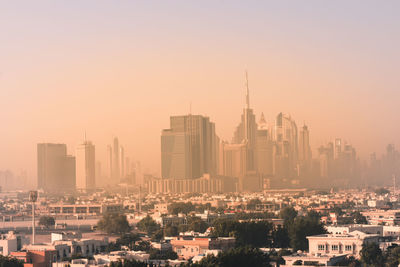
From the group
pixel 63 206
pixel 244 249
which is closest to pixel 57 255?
pixel 244 249

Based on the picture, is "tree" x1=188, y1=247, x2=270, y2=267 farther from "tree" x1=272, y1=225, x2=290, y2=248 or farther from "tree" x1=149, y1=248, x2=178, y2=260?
"tree" x1=272, y1=225, x2=290, y2=248

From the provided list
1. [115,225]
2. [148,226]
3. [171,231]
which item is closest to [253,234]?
[171,231]

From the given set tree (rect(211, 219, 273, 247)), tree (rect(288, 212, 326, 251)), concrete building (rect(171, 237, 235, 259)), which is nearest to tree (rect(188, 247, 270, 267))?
concrete building (rect(171, 237, 235, 259))

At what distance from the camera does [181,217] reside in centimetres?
9338

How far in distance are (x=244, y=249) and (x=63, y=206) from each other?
4135 inches

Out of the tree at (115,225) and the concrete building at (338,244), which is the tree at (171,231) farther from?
the concrete building at (338,244)

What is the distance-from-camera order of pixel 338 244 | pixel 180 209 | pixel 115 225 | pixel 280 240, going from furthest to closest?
pixel 180 209
pixel 115 225
pixel 280 240
pixel 338 244

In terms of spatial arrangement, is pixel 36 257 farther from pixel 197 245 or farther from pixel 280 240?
pixel 280 240

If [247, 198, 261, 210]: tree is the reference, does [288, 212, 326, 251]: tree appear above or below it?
below

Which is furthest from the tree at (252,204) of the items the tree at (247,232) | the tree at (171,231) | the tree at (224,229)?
the tree at (247,232)

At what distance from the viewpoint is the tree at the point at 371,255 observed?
3993 centimetres

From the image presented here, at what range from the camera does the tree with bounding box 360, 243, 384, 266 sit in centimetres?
3993

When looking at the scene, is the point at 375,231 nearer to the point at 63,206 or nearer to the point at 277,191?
the point at 63,206

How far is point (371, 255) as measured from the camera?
1594 inches
